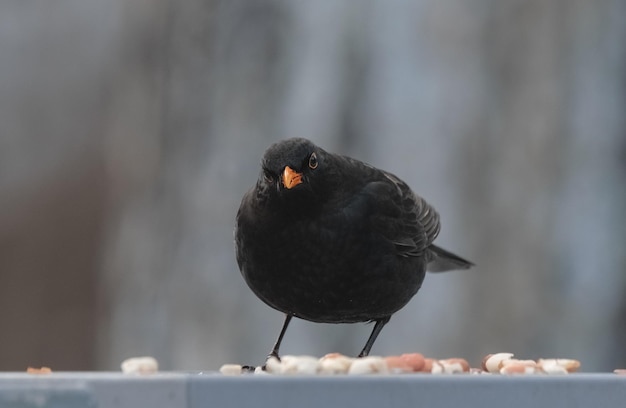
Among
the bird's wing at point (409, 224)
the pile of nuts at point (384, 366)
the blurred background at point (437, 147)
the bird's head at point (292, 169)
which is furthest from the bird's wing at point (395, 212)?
the blurred background at point (437, 147)

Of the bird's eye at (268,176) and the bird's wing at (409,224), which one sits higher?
the bird's eye at (268,176)

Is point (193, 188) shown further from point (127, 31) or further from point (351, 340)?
point (127, 31)

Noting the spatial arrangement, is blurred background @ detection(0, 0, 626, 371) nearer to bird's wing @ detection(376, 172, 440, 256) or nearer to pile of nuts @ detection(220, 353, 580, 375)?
bird's wing @ detection(376, 172, 440, 256)

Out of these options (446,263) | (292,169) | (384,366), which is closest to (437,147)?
(446,263)

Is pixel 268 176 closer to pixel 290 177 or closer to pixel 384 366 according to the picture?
pixel 290 177

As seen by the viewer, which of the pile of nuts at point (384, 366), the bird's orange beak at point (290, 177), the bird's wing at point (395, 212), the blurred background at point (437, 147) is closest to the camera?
the pile of nuts at point (384, 366)

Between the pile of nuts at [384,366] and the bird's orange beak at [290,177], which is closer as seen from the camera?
the pile of nuts at [384,366]

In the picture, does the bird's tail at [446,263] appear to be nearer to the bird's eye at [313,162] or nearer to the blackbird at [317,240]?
the blackbird at [317,240]
